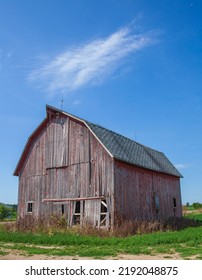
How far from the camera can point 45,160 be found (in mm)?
22797

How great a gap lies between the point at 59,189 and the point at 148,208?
6301 millimetres

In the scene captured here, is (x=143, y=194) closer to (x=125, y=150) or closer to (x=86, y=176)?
(x=125, y=150)

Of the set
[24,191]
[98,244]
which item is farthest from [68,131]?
[98,244]

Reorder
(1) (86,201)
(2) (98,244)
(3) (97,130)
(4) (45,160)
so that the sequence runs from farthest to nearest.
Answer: (4) (45,160), (3) (97,130), (1) (86,201), (2) (98,244)

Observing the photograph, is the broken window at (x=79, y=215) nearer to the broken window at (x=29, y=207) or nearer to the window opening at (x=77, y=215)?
the window opening at (x=77, y=215)

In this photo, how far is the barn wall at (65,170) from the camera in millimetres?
19406

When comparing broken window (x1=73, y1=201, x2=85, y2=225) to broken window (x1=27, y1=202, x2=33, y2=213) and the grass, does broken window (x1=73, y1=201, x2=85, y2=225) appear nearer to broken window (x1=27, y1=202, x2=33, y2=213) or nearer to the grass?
broken window (x1=27, y1=202, x2=33, y2=213)

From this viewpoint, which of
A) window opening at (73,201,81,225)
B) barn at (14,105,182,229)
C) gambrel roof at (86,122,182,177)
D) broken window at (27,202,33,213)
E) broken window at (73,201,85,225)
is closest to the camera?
barn at (14,105,182,229)

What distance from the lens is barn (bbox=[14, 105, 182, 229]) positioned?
1919 cm

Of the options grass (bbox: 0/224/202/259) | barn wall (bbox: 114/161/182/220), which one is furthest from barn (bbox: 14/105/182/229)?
grass (bbox: 0/224/202/259)

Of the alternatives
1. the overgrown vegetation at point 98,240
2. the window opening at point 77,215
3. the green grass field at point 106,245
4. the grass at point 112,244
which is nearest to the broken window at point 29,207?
the overgrown vegetation at point 98,240

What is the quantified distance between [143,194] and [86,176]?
4.35 meters
